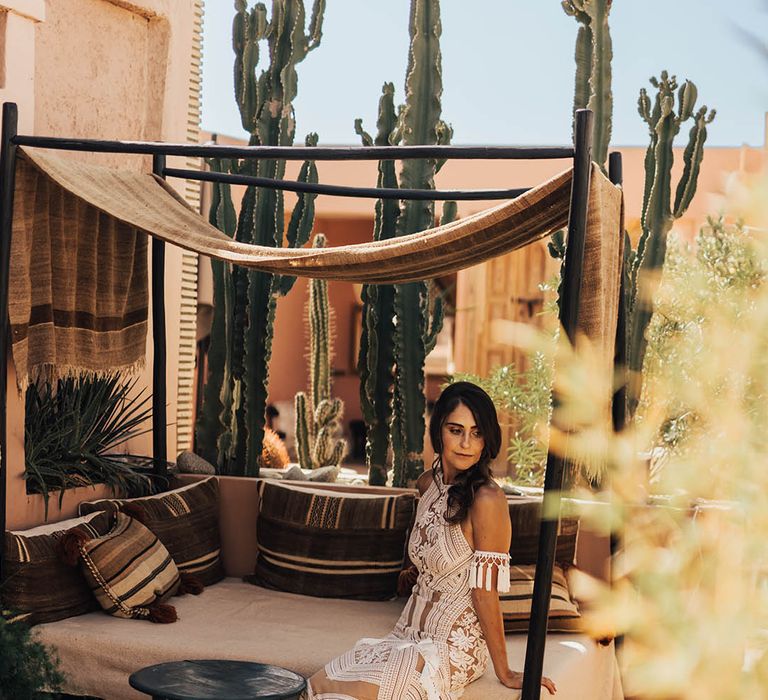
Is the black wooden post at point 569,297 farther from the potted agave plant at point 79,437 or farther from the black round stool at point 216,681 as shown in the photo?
the potted agave plant at point 79,437

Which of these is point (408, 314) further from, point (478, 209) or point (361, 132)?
point (478, 209)

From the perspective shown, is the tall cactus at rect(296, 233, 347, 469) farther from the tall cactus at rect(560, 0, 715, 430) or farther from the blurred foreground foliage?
the blurred foreground foliage

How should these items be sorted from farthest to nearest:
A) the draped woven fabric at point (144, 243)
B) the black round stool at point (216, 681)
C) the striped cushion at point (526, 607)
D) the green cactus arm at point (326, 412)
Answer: the green cactus arm at point (326, 412), the striped cushion at point (526, 607), the draped woven fabric at point (144, 243), the black round stool at point (216, 681)

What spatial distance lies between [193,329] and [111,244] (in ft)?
8.00

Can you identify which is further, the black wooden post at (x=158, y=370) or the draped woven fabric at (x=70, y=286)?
the black wooden post at (x=158, y=370)

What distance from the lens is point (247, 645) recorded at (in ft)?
12.9

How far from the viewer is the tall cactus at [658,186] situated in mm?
5812

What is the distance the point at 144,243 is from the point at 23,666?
209 cm

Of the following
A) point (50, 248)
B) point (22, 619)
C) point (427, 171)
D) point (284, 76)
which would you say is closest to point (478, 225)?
point (50, 248)

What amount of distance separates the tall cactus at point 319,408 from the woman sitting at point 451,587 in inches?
179

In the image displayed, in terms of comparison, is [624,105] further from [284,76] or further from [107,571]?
[107,571]

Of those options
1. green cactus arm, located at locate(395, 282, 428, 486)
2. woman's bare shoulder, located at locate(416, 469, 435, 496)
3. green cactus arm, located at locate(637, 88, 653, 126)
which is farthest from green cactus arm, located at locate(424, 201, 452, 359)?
woman's bare shoulder, located at locate(416, 469, 435, 496)

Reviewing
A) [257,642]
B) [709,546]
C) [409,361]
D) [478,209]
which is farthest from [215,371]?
[478,209]

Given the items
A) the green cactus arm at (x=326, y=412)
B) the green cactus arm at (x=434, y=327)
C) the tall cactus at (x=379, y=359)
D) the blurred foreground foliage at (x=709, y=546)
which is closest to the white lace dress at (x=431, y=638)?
the tall cactus at (x=379, y=359)
